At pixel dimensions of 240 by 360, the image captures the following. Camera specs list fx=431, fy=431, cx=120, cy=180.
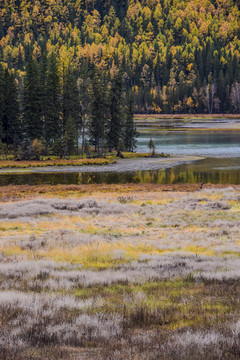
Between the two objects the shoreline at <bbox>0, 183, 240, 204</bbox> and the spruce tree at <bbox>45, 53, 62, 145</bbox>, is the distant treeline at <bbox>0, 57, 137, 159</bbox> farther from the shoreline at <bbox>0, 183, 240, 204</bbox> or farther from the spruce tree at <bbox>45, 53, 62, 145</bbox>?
the shoreline at <bbox>0, 183, 240, 204</bbox>

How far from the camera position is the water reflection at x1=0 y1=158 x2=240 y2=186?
42.8m

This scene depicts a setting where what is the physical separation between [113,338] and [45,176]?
42.0 m

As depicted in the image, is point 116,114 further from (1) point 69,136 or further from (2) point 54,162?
(2) point 54,162

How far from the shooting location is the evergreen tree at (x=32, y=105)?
63.1 m

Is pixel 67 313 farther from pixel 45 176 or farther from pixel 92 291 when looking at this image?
pixel 45 176

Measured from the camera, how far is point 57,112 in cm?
6719

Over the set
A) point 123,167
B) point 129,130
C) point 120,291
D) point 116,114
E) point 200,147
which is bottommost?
point 123,167

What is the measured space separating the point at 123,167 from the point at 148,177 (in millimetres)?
8189

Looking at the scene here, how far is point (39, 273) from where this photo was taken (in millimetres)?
9562

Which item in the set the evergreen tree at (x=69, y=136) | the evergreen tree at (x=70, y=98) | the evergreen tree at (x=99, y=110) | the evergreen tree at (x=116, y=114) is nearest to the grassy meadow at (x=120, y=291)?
the evergreen tree at (x=69, y=136)

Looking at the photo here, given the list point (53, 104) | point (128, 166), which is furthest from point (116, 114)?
point (128, 166)

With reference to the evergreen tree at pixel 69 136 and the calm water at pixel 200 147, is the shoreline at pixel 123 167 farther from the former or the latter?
the calm water at pixel 200 147

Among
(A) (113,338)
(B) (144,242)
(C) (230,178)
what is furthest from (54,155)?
(A) (113,338)

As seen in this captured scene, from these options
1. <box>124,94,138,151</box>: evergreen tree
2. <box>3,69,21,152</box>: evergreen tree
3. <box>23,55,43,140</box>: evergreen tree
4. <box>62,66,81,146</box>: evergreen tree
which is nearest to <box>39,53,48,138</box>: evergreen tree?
<box>23,55,43,140</box>: evergreen tree
